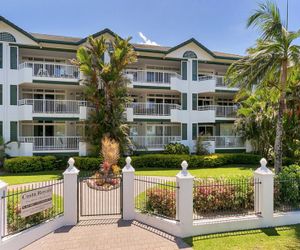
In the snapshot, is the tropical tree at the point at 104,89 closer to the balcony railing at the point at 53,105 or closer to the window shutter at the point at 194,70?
the balcony railing at the point at 53,105

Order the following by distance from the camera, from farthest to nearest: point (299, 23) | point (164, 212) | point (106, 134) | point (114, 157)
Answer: point (106, 134) → point (114, 157) → point (299, 23) → point (164, 212)

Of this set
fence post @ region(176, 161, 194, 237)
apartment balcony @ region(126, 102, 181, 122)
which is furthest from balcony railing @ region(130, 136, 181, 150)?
fence post @ region(176, 161, 194, 237)

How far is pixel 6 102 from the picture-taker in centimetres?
1927

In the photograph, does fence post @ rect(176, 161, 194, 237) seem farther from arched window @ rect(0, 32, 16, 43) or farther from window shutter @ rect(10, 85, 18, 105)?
arched window @ rect(0, 32, 16, 43)

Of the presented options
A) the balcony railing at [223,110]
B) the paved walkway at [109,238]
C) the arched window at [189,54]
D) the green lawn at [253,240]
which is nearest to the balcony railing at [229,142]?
the balcony railing at [223,110]

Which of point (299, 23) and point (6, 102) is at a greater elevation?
point (299, 23)

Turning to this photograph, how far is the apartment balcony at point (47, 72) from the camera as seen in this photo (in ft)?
62.8

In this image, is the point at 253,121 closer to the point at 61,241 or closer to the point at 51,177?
the point at 51,177

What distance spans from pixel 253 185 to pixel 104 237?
551cm

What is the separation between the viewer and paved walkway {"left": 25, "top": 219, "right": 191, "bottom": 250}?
681 cm

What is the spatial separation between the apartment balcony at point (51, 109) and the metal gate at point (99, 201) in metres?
9.11

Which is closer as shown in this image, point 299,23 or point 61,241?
point 61,241

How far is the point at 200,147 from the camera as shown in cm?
2219

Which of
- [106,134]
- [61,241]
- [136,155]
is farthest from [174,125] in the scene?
[61,241]
